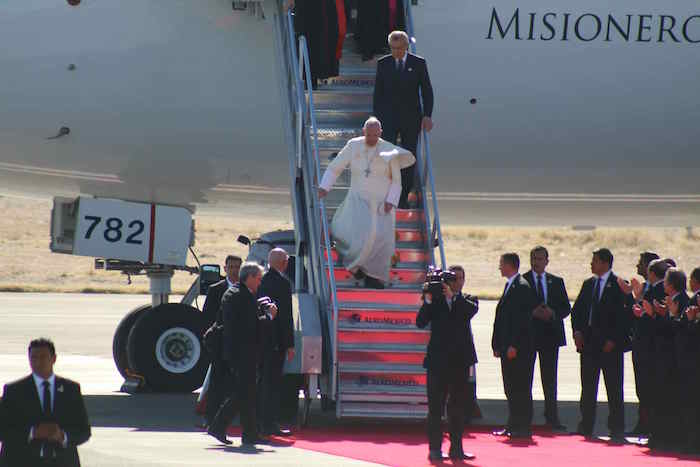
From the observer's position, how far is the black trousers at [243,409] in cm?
1064

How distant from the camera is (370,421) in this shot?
12312 millimetres

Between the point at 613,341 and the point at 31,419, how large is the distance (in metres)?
6.44

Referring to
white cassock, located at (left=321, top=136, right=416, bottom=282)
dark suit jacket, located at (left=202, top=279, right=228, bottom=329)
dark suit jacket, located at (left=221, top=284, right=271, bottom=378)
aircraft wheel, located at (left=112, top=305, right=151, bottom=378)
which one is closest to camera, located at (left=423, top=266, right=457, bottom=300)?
white cassock, located at (left=321, top=136, right=416, bottom=282)

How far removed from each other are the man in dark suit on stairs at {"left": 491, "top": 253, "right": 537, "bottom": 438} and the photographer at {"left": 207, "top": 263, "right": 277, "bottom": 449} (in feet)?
7.46

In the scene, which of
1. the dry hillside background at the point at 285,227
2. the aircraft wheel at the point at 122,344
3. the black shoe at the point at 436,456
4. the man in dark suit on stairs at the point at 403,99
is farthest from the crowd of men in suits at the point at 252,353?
the dry hillside background at the point at 285,227

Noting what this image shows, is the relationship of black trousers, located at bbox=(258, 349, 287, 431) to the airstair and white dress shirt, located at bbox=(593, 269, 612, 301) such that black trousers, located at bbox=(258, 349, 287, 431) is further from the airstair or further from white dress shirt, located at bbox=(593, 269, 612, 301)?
white dress shirt, located at bbox=(593, 269, 612, 301)

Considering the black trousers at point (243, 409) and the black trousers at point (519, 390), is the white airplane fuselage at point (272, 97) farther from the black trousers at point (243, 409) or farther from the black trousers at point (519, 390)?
the black trousers at point (243, 409)

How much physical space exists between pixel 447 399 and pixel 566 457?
1.15 metres

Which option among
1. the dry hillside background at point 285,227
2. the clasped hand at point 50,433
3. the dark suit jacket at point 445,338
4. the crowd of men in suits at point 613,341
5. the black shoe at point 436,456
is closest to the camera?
the clasped hand at point 50,433

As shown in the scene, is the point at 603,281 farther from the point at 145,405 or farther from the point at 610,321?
the point at 145,405

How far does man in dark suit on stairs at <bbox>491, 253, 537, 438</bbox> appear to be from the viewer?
38.2ft

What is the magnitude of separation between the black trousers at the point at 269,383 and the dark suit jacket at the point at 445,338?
5.10 feet

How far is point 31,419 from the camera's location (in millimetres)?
6828

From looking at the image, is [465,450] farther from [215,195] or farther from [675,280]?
[215,195]
